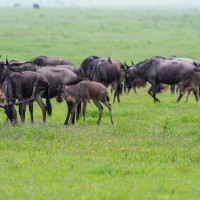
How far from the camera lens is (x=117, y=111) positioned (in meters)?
17.4

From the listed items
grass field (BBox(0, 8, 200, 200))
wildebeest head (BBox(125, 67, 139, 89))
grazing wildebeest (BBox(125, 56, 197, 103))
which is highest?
grass field (BBox(0, 8, 200, 200))

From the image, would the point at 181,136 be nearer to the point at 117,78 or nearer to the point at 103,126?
the point at 103,126

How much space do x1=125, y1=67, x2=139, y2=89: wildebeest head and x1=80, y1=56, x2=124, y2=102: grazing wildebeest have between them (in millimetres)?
1693

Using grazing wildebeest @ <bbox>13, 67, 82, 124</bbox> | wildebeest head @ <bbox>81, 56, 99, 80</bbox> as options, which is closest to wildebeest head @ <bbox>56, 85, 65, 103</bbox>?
grazing wildebeest @ <bbox>13, 67, 82, 124</bbox>

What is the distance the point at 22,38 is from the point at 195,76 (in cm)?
3215

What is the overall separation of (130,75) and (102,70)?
3132 millimetres

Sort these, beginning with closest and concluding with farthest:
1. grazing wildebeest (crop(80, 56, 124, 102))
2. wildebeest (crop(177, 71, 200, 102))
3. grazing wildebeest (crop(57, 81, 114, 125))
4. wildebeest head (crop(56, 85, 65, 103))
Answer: grazing wildebeest (crop(57, 81, 114, 125)) < wildebeest head (crop(56, 85, 65, 103)) < grazing wildebeest (crop(80, 56, 124, 102)) < wildebeest (crop(177, 71, 200, 102))

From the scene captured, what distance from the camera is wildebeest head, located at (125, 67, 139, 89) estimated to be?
73.6ft

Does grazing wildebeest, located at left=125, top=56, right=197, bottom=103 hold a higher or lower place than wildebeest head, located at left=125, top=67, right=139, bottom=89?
Answer: higher

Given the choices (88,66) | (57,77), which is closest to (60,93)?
(57,77)

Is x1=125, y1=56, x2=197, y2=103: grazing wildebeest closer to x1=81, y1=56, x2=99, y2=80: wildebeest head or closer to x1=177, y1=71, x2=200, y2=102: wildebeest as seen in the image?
x1=177, y1=71, x2=200, y2=102: wildebeest

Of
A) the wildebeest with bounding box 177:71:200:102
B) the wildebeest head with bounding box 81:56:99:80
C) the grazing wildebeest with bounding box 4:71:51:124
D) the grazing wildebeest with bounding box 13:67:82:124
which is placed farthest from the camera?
the wildebeest with bounding box 177:71:200:102

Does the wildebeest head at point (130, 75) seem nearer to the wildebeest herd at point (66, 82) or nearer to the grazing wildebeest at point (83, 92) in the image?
the wildebeest herd at point (66, 82)

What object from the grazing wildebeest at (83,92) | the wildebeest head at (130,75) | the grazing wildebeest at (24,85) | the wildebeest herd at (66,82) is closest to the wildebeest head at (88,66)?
the wildebeest herd at (66,82)
